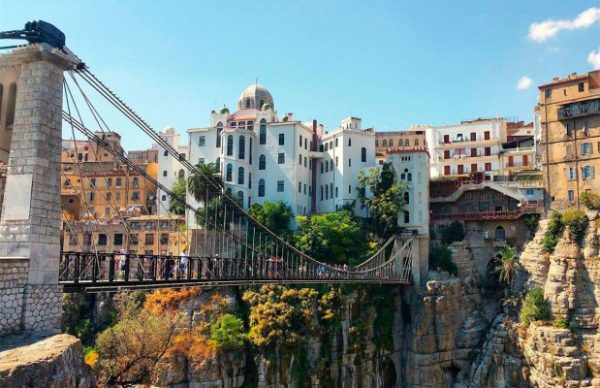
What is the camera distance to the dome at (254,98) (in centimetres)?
6022

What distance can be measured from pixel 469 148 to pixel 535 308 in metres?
23.8

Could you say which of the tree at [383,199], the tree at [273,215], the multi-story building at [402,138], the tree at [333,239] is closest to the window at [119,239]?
the tree at [273,215]

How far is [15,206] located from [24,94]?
9.98ft

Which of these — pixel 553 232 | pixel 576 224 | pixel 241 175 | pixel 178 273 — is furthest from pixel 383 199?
pixel 178 273

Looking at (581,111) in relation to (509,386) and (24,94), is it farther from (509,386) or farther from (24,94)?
(24,94)

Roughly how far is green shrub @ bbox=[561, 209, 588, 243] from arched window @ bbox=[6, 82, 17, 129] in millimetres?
39369

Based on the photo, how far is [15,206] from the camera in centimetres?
1429

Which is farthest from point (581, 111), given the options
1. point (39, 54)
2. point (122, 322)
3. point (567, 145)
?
point (39, 54)

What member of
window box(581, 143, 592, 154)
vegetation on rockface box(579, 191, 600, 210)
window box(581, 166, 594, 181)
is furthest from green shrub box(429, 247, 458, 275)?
window box(581, 143, 592, 154)

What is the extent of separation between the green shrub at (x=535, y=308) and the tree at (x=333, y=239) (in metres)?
12.6

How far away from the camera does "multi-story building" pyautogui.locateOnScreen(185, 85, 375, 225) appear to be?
50.3m

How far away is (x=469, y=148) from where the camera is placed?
60.3 m

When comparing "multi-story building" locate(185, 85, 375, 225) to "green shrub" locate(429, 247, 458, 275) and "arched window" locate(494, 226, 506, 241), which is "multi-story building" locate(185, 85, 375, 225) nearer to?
"green shrub" locate(429, 247, 458, 275)

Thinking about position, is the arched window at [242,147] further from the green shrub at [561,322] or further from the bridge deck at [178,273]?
the green shrub at [561,322]
